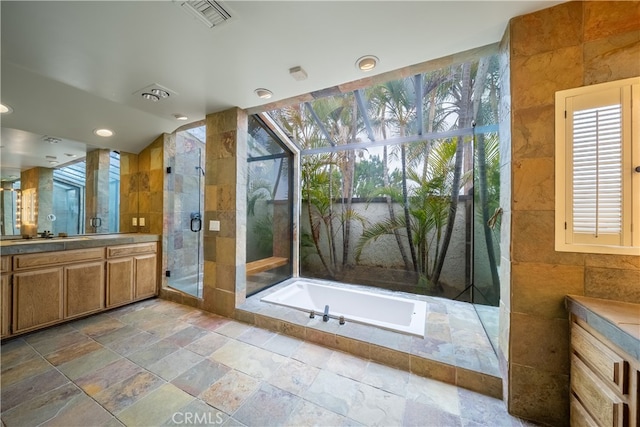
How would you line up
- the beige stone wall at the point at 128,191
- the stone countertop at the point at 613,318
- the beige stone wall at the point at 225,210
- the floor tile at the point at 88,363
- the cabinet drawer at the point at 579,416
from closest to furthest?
the stone countertop at the point at 613,318
the cabinet drawer at the point at 579,416
the floor tile at the point at 88,363
the beige stone wall at the point at 225,210
the beige stone wall at the point at 128,191

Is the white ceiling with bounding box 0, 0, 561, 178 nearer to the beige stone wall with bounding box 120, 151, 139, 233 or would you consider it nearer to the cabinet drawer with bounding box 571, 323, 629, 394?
the beige stone wall with bounding box 120, 151, 139, 233

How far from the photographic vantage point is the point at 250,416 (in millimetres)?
1299

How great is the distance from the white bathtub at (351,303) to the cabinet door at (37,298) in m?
1.97

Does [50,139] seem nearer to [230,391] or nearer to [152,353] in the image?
[152,353]

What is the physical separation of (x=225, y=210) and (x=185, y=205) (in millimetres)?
1147

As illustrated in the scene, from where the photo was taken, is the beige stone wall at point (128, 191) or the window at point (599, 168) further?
the beige stone wall at point (128, 191)

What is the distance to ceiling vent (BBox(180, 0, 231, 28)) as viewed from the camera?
1194mm

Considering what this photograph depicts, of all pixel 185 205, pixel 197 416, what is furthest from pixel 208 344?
pixel 185 205

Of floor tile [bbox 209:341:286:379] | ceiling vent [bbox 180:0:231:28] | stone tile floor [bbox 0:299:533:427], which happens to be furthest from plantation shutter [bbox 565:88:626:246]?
floor tile [bbox 209:341:286:379]

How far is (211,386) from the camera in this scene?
1.51 meters

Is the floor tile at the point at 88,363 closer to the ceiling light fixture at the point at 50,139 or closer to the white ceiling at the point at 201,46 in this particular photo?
the white ceiling at the point at 201,46

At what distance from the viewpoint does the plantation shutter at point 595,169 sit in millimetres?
1109

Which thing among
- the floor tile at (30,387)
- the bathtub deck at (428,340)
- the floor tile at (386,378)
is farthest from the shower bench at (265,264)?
the floor tile at (386,378)

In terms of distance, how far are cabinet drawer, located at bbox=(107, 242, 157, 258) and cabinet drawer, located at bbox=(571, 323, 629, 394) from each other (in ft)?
13.1
